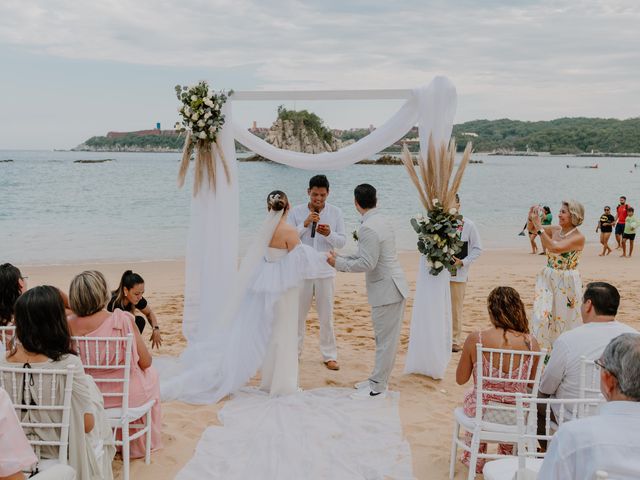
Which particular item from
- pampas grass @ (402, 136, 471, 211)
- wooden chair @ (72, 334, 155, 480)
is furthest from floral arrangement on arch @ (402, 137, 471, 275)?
wooden chair @ (72, 334, 155, 480)

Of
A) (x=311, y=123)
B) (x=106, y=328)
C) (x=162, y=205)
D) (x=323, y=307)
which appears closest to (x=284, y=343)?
(x=323, y=307)

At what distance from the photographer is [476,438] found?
421cm

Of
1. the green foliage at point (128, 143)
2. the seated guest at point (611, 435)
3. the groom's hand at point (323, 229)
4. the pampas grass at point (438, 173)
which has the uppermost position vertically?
the green foliage at point (128, 143)

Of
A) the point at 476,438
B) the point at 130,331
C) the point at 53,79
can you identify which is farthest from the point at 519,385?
the point at 53,79

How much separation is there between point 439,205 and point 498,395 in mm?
2559

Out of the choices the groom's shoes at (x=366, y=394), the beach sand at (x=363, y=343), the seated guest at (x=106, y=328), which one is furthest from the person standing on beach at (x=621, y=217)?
the seated guest at (x=106, y=328)

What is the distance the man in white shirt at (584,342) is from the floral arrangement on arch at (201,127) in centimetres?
407

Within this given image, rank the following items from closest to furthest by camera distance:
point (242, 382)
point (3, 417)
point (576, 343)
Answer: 1. point (3, 417)
2. point (576, 343)
3. point (242, 382)

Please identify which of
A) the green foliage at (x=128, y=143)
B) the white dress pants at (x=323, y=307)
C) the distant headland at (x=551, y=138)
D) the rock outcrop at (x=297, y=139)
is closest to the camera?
the white dress pants at (x=323, y=307)

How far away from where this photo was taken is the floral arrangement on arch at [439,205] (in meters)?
6.38

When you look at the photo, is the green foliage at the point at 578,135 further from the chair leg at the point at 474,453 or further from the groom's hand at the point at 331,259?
the chair leg at the point at 474,453

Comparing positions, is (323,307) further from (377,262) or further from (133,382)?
(133,382)

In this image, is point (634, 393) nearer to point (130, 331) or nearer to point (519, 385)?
point (519, 385)

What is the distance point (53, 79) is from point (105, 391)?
127 feet
